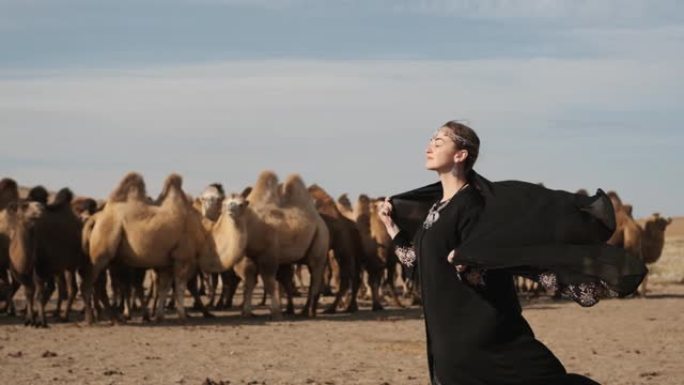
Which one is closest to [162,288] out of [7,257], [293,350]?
[7,257]

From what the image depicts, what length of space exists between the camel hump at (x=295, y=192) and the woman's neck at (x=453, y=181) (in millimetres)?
15683

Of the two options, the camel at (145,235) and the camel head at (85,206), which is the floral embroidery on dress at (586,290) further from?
the camel head at (85,206)

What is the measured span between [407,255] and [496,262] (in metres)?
0.86

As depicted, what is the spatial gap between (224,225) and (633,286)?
48.9 feet

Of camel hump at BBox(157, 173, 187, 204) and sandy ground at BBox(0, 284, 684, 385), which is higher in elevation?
camel hump at BBox(157, 173, 187, 204)

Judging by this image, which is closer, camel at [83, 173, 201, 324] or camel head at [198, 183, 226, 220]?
camel at [83, 173, 201, 324]

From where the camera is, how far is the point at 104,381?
37.6ft

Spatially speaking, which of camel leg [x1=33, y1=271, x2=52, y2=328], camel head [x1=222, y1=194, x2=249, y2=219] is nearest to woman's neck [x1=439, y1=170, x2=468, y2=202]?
camel leg [x1=33, y1=271, x2=52, y2=328]

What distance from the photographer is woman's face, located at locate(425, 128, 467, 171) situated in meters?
5.86

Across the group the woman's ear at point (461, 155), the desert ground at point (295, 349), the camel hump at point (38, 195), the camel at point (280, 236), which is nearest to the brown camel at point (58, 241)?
the camel hump at point (38, 195)

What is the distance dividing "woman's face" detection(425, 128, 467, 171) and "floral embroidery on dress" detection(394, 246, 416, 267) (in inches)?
25.1

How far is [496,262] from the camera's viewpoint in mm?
5613

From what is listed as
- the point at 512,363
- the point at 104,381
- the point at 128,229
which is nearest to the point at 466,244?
the point at 512,363

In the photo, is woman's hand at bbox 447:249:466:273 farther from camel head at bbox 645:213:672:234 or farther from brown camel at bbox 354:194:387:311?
camel head at bbox 645:213:672:234
